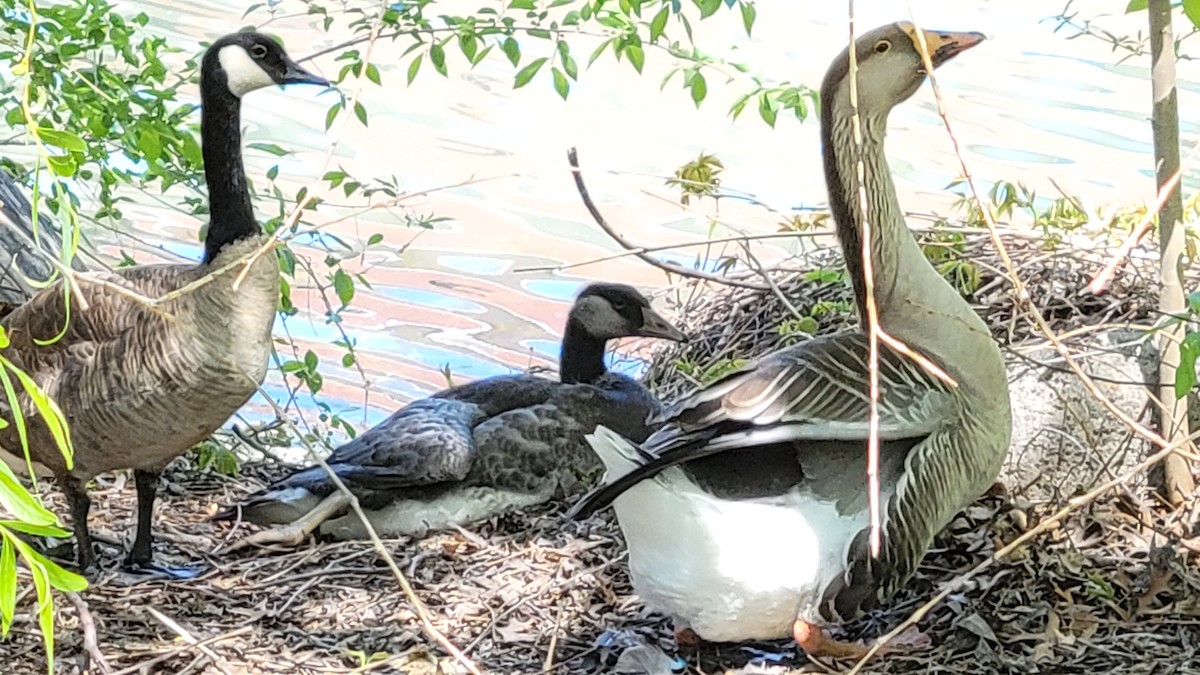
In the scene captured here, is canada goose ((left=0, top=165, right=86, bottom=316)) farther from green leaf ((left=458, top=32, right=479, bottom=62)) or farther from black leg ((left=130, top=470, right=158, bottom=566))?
green leaf ((left=458, top=32, right=479, bottom=62))

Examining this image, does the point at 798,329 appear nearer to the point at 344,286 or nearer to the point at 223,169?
the point at 344,286

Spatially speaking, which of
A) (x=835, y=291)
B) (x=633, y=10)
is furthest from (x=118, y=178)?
(x=835, y=291)

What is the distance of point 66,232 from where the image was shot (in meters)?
1.34

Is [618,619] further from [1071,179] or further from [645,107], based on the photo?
[645,107]

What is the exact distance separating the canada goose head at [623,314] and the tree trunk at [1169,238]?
1.62m

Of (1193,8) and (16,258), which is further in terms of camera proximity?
(16,258)

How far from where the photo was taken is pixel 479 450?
3887 millimetres

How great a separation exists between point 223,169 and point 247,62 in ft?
1.03

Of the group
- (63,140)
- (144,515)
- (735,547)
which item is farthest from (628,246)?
(63,140)

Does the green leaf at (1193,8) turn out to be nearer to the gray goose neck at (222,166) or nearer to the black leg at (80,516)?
the gray goose neck at (222,166)

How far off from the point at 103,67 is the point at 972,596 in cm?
269

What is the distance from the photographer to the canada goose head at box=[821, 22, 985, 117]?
2.94 m

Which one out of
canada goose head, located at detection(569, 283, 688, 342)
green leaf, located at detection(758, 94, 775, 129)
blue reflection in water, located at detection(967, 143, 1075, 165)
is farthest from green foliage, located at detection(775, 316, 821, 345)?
blue reflection in water, located at detection(967, 143, 1075, 165)

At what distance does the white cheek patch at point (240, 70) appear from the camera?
368 cm
